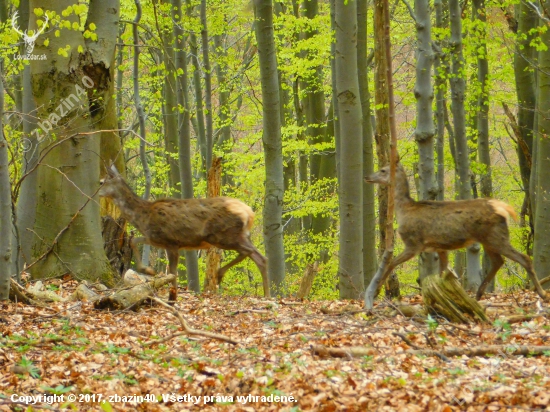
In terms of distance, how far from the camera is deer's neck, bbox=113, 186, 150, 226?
446 inches

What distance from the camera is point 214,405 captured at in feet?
17.8

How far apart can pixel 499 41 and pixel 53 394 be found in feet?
47.9

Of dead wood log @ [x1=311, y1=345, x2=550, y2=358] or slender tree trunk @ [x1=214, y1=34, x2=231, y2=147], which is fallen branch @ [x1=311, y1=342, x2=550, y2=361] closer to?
dead wood log @ [x1=311, y1=345, x2=550, y2=358]

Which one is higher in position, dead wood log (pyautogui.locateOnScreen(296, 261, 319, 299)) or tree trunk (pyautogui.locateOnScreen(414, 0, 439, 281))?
tree trunk (pyautogui.locateOnScreen(414, 0, 439, 281))

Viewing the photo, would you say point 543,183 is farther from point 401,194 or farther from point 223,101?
point 223,101

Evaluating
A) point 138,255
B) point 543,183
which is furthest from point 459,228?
point 138,255

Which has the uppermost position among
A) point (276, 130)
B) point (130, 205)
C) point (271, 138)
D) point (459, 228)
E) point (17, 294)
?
point (276, 130)

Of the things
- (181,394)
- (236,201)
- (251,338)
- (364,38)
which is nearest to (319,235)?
(364,38)

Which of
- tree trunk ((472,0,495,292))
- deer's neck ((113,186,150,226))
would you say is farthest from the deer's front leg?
tree trunk ((472,0,495,292))

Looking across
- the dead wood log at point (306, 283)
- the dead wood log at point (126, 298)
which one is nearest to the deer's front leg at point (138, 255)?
Answer: the dead wood log at point (126, 298)

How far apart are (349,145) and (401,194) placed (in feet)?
5.82

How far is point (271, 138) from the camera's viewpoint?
14.2 meters

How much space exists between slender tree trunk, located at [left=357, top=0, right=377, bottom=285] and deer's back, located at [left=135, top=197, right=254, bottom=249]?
532 cm

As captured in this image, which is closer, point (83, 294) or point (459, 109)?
point (83, 294)
